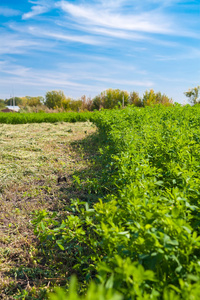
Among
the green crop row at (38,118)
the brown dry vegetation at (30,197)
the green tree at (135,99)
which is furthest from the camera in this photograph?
the green tree at (135,99)

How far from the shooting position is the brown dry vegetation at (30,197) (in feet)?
9.66

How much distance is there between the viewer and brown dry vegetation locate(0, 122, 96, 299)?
2.94 metres

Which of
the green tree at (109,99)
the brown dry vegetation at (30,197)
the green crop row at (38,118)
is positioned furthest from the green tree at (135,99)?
the brown dry vegetation at (30,197)

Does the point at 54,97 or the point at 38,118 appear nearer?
the point at 38,118

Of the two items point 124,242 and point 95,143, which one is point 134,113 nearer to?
point 95,143

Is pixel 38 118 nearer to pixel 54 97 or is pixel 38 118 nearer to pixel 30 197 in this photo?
pixel 30 197

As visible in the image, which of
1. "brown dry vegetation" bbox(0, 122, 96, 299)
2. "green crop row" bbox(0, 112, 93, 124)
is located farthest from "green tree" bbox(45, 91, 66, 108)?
"brown dry vegetation" bbox(0, 122, 96, 299)

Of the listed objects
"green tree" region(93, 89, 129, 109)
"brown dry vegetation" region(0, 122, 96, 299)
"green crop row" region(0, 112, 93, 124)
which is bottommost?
"brown dry vegetation" region(0, 122, 96, 299)

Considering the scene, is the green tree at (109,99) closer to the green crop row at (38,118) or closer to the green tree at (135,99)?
the green tree at (135,99)

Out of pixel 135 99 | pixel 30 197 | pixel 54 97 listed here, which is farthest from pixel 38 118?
pixel 54 97

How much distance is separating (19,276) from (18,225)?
1.06 m

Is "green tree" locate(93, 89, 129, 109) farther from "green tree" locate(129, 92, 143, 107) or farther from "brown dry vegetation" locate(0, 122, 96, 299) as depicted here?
"brown dry vegetation" locate(0, 122, 96, 299)

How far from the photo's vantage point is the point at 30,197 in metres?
5.01

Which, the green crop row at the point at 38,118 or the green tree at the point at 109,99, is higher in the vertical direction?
the green tree at the point at 109,99
